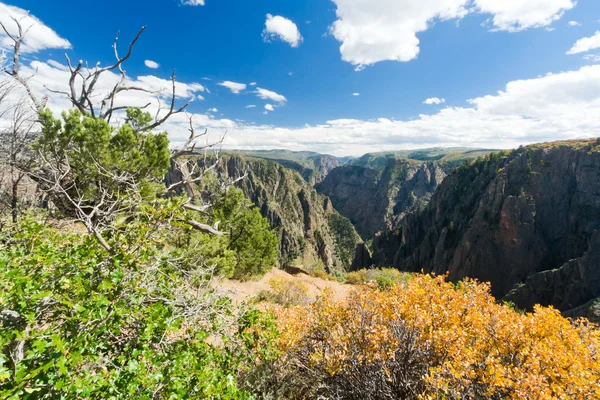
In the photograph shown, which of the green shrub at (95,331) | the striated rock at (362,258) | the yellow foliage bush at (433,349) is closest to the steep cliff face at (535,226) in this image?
the striated rock at (362,258)

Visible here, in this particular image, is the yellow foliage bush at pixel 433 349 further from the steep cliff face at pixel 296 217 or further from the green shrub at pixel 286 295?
the steep cliff face at pixel 296 217

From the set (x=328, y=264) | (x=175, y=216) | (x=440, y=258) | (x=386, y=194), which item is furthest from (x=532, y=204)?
(x=386, y=194)

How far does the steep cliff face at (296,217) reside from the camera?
131m

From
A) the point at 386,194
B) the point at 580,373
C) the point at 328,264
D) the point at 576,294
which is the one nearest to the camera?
the point at 580,373

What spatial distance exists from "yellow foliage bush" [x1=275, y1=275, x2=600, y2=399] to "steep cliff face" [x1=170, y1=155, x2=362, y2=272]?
112 m

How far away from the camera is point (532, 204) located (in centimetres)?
5372

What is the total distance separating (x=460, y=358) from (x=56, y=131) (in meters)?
14.1

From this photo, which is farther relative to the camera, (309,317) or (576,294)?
(576,294)

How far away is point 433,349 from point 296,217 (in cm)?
14688

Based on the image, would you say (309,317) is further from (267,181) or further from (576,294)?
(267,181)

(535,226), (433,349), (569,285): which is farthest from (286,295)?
(535,226)

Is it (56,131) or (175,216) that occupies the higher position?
(56,131)

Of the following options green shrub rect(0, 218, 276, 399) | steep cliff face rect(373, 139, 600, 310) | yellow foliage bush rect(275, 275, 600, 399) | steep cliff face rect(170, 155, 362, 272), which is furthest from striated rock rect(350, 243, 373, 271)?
green shrub rect(0, 218, 276, 399)

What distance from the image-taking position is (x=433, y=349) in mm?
5723
